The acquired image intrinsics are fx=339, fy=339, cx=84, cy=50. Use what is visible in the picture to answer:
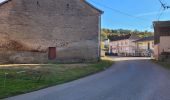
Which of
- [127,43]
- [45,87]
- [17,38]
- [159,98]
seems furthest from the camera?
[127,43]

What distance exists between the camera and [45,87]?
18016 mm

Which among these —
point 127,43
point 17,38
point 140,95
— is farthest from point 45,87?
point 127,43

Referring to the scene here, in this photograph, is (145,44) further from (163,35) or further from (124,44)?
(163,35)

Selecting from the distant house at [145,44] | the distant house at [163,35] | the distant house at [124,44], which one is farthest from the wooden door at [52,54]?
the distant house at [124,44]

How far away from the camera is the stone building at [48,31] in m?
41.7

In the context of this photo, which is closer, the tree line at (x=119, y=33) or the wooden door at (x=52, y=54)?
the wooden door at (x=52, y=54)

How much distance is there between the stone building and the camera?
41.7 metres

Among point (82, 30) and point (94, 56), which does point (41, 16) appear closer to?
point (82, 30)

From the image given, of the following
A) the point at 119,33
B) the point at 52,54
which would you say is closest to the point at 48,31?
the point at 52,54

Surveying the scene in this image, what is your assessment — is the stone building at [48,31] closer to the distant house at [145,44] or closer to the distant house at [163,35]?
the distant house at [163,35]

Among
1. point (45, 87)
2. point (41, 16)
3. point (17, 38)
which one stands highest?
point (41, 16)

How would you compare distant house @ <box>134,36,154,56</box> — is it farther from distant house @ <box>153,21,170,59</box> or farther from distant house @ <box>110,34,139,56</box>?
distant house @ <box>153,21,170,59</box>

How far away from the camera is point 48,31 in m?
42.8

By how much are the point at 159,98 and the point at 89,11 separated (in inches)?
1223
